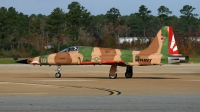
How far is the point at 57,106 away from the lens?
15.5 metres

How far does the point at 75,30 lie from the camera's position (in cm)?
9381

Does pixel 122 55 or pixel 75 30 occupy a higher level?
pixel 75 30

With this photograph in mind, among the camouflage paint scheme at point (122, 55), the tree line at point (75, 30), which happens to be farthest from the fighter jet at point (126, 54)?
the tree line at point (75, 30)

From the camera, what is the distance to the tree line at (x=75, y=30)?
283ft

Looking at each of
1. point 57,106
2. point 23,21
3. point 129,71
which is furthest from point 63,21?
point 57,106

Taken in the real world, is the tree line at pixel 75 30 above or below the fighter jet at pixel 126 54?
above

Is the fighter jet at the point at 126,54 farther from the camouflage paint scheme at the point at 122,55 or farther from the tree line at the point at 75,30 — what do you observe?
the tree line at the point at 75,30

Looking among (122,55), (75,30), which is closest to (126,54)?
(122,55)

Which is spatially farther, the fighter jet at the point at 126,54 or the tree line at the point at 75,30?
the tree line at the point at 75,30

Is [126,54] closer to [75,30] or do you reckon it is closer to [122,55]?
[122,55]

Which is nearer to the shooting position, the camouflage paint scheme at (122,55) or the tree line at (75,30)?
the camouflage paint scheme at (122,55)

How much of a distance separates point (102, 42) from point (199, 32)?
43.0 meters

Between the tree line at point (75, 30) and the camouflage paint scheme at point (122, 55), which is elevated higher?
the tree line at point (75, 30)

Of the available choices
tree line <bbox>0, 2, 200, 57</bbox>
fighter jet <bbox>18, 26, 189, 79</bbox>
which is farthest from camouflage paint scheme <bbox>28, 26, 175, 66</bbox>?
tree line <bbox>0, 2, 200, 57</bbox>
